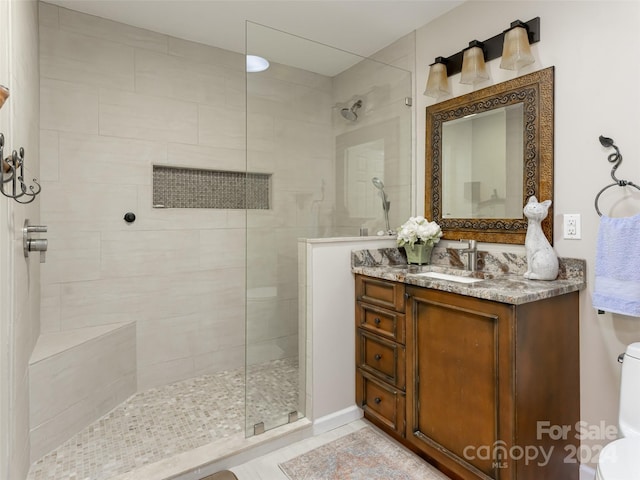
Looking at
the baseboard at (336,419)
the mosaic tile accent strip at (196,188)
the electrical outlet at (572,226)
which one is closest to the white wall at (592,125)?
the electrical outlet at (572,226)

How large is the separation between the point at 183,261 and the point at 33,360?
1111 mm

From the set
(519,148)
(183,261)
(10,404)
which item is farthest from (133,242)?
(519,148)

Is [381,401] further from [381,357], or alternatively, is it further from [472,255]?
[472,255]

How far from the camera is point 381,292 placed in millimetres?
2072

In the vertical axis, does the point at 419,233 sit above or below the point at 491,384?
above

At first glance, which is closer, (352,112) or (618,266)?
(618,266)

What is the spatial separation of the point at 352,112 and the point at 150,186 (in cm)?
155

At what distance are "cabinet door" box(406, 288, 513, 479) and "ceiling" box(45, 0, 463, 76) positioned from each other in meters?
1.58

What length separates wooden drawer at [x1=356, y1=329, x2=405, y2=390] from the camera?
196 cm

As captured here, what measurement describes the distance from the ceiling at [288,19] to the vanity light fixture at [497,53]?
13.9 inches

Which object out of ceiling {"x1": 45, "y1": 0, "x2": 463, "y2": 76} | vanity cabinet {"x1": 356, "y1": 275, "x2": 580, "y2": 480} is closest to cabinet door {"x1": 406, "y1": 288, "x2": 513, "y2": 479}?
vanity cabinet {"x1": 356, "y1": 275, "x2": 580, "y2": 480}

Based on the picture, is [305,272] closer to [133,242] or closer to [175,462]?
[175,462]

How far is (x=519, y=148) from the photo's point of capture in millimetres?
1996

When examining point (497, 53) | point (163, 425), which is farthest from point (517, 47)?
point (163, 425)
